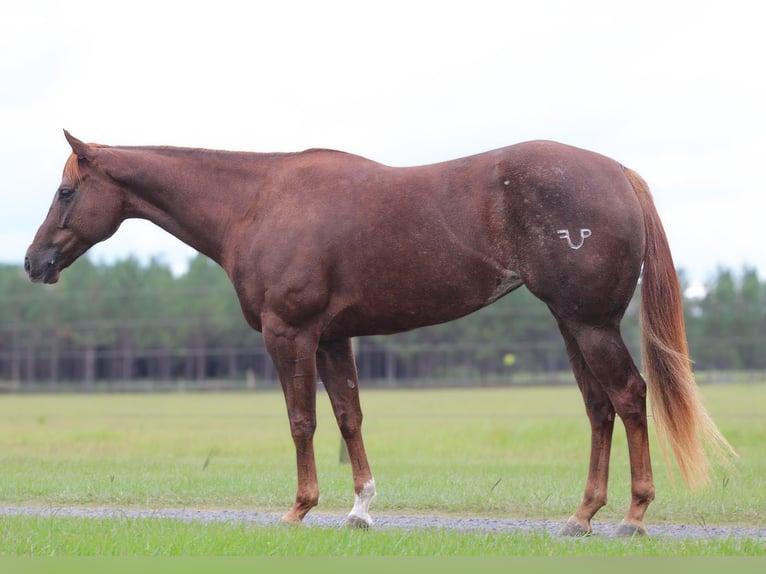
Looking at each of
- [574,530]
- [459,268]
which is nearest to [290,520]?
[574,530]

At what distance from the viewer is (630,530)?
7395mm

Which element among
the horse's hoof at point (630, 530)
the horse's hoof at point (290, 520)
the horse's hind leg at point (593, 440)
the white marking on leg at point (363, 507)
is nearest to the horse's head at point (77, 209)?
the horse's hoof at point (290, 520)

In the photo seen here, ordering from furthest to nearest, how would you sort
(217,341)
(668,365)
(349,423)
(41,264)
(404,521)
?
(217,341), (41,264), (404,521), (349,423), (668,365)

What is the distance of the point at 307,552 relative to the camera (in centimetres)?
629

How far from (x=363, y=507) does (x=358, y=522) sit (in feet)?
0.45

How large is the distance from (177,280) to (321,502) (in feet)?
346

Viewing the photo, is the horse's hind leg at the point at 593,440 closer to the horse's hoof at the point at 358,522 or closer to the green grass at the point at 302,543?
the green grass at the point at 302,543

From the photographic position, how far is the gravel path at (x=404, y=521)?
7.80 m

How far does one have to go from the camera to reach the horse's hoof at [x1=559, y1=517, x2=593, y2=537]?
7.45 metres

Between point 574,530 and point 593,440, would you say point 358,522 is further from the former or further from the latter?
point 593,440

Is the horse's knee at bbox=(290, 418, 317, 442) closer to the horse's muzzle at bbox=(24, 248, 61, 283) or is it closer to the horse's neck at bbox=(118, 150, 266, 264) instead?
the horse's neck at bbox=(118, 150, 266, 264)

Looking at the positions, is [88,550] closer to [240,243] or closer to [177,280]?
[240,243]

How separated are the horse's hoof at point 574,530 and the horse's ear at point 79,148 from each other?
5.11 metres

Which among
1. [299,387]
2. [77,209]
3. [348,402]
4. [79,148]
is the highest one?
[79,148]
